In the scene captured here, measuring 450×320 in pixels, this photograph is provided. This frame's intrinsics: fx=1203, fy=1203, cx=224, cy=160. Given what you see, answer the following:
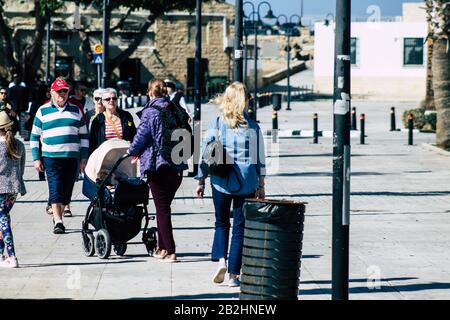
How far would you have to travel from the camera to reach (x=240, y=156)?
10766 mm

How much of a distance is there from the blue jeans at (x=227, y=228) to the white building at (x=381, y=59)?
61.3m

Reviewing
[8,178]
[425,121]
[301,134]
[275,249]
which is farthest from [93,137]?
[425,121]

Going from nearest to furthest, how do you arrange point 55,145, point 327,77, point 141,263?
1. point 141,263
2. point 55,145
3. point 327,77

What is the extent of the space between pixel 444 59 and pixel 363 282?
18.9 metres

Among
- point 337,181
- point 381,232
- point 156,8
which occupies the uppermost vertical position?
point 156,8

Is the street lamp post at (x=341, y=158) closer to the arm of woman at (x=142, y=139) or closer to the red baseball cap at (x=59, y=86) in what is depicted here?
the arm of woman at (x=142, y=139)

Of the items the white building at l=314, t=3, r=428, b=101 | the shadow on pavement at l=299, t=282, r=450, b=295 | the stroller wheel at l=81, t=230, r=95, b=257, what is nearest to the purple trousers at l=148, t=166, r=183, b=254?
the stroller wheel at l=81, t=230, r=95, b=257

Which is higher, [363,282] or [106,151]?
[106,151]

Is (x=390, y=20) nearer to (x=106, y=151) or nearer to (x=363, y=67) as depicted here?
(x=363, y=67)

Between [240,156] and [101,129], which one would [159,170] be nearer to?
[240,156]

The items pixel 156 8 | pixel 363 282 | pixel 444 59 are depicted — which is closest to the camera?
pixel 363 282

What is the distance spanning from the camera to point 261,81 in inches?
3002

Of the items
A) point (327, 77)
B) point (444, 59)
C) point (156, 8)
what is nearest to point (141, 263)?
point (444, 59)

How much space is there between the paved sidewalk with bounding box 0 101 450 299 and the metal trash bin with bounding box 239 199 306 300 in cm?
89
